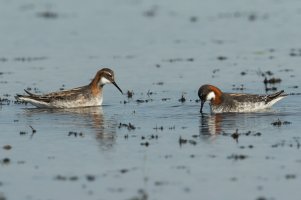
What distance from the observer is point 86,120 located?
2641 centimetres

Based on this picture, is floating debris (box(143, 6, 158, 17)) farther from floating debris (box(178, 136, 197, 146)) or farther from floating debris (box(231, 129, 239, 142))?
floating debris (box(178, 136, 197, 146))

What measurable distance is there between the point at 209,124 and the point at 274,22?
25.3 m

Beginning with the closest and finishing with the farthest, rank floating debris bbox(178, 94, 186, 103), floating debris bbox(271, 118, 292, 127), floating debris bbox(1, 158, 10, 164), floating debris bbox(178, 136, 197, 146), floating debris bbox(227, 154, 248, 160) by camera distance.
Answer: floating debris bbox(227, 154, 248, 160)
floating debris bbox(1, 158, 10, 164)
floating debris bbox(178, 136, 197, 146)
floating debris bbox(271, 118, 292, 127)
floating debris bbox(178, 94, 186, 103)

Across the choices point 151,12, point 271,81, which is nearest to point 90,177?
point 271,81

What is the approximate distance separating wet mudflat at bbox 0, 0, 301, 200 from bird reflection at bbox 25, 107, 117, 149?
0.05 m

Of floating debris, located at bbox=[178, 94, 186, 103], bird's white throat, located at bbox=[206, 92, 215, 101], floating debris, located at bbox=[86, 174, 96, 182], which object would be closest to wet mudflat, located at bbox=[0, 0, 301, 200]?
floating debris, located at bbox=[178, 94, 186, 103]

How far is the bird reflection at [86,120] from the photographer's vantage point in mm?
23453

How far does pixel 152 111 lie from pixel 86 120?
2.11 metres

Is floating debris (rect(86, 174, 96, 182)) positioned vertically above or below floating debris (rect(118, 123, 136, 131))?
below

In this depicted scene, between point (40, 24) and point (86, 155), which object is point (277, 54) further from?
point (86, 155)

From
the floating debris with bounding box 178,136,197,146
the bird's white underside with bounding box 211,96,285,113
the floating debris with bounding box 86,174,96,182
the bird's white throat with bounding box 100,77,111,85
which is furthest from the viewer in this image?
the bird's white throat with bounding box 100,77,111,85

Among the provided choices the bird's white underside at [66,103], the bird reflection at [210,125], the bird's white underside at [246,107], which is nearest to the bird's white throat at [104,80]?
the bird's white underside at [66,103]

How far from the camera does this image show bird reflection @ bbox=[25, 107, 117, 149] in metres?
23.5

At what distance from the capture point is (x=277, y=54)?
129ft
